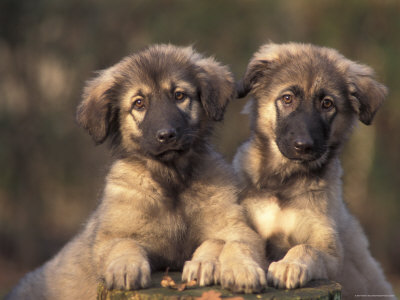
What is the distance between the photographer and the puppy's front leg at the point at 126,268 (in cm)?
338

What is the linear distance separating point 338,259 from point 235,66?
19.8ft

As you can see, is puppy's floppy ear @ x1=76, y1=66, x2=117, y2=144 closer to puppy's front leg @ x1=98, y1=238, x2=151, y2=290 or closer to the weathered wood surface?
puppy's front leg @ x1=98, y1=238, x2=151, y2=290

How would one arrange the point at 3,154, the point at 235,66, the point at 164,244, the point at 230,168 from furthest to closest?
the point at 3,154 → the point at 235,66 → the point at 230,168 → the point at 164,244

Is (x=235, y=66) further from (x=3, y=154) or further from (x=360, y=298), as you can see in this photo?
(x=360, y=298)

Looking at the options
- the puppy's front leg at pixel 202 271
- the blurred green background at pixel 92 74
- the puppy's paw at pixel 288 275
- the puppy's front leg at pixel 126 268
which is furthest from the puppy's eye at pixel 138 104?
the blurred green background at pixel 92 74

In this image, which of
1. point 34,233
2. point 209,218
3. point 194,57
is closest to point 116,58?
point 34,233

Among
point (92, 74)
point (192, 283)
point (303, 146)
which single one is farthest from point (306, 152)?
point (92, 74)

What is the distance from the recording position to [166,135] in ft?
12.9

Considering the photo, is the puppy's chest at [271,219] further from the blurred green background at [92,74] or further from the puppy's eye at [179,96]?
the blurred green background at [92,74]

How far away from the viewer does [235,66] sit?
32.0ft

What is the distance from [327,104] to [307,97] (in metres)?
0.16

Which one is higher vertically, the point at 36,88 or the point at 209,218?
the point at 36,88

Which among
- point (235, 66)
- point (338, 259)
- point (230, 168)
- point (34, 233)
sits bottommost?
point (34, 233)

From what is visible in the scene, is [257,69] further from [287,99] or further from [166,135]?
[166,135]
